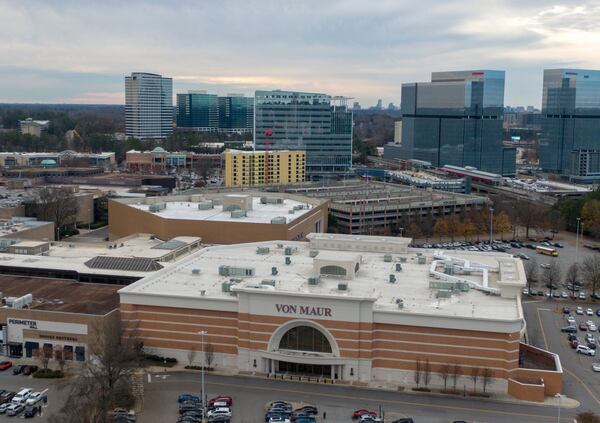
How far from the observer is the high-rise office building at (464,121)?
9281cm

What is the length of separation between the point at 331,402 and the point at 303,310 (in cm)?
357

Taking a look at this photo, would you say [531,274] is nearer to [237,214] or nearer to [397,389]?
[237,214]

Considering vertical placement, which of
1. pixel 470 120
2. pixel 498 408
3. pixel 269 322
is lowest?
pixel 498 408

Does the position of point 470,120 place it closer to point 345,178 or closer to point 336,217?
point 345,178

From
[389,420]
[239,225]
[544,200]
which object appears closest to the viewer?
[389,420]

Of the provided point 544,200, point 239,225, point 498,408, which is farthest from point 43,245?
point 544,200

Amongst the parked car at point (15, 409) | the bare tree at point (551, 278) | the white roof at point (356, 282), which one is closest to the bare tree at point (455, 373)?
the white roof at point (356, 282)

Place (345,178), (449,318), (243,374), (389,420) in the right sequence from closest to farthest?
(389,420) → (449,318) → (243,374) → (345,178)

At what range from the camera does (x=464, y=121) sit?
93438 mm

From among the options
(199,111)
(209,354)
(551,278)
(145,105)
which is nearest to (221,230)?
(209,354)

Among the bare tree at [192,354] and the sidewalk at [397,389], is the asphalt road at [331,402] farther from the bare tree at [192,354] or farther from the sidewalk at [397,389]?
the bare tree at [192,354]

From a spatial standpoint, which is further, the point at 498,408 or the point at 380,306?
the point at 380,306

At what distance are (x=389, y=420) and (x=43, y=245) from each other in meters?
22.0

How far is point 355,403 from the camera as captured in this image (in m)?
24.0
